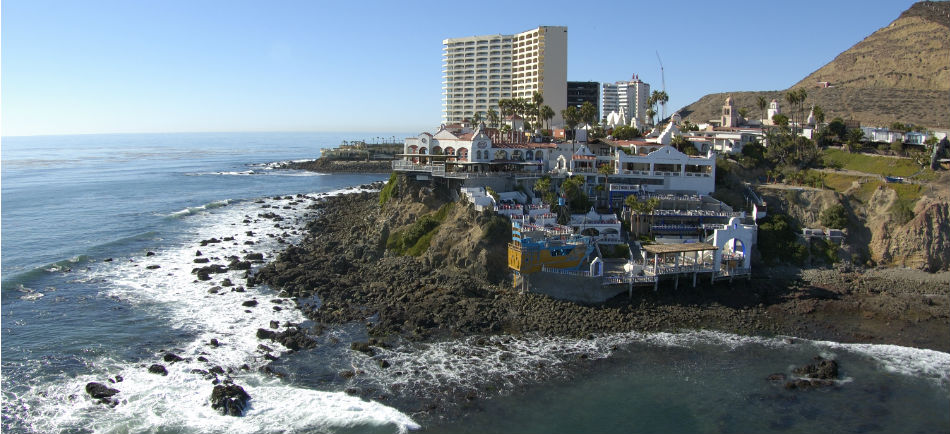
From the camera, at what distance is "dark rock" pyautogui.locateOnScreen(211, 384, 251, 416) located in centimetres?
2788

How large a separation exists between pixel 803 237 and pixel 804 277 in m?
4.96

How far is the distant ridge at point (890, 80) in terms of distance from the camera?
316 feet

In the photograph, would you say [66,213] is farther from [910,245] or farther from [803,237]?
[910,245]

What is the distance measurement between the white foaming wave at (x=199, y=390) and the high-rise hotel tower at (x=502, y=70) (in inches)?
2883

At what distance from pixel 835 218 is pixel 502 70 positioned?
3260 inches

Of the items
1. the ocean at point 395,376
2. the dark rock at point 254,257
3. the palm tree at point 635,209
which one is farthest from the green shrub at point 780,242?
the dark rock at point 254,257

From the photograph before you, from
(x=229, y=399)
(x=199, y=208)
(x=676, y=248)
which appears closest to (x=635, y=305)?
(x=676, y=248)

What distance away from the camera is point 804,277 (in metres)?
44.2

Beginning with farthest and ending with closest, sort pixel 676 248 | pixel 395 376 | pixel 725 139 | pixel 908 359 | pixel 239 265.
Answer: pixel 725 139
pixel 239 265
pixel 676 248
pixel 908 359
pixel 395 376

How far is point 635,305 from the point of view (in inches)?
1553

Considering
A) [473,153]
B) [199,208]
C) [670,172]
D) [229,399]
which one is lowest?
[229,399]

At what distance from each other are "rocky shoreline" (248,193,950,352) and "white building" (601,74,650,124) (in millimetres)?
129057

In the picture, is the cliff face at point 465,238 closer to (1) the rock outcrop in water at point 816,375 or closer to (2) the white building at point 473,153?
(2) the white building at point 473,153

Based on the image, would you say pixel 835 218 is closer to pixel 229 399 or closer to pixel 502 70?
pixel 229 399
